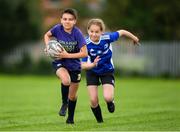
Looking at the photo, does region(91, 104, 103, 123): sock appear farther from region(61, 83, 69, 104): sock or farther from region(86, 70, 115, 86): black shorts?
region(61, 83, 69, 104): sock

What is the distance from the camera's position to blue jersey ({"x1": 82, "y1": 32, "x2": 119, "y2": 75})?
490 inches

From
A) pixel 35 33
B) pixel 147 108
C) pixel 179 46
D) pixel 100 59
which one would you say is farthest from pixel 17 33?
pixel 100 59

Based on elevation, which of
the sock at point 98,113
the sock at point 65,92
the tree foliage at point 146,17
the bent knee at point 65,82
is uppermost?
the bent knee at point 65,82

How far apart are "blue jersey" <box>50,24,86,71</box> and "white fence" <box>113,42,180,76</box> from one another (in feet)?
82.7

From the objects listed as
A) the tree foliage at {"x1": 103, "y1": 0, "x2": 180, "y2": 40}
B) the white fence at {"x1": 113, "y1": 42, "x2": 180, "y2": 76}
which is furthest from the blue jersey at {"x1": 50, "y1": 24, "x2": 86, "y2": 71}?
the tree foliage at {"x1": 103, "y1": 0, "x2": 180, "y2": 40}

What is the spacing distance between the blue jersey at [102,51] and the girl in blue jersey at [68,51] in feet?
1.28

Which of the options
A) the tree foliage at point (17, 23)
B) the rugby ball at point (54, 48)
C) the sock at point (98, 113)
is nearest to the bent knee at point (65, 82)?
the rugby ball at point (54, 48)

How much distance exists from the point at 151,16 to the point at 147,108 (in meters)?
26.1

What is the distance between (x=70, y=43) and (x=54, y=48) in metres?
0.38

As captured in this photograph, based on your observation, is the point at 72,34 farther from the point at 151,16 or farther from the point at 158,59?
the point at 151,16

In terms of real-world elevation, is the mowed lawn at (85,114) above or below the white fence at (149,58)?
above

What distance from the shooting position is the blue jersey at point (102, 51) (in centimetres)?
1244

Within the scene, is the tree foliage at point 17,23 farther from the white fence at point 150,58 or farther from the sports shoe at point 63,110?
the sports shoe at point 63,110

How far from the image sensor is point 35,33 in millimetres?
41531
